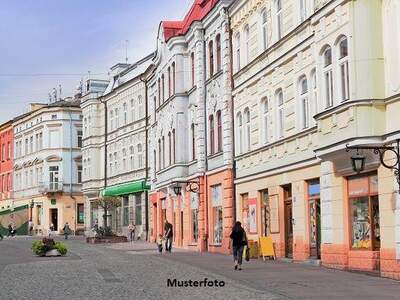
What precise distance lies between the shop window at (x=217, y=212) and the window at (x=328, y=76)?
45.1ft

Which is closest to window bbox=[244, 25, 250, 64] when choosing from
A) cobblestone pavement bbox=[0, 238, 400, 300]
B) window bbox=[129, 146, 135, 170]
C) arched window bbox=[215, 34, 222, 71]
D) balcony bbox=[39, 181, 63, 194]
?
arched window bbox=[215, 34, 222, 71]

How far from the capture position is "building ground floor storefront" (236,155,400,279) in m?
19.1

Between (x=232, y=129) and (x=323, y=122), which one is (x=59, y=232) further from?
(x=323, y=122)

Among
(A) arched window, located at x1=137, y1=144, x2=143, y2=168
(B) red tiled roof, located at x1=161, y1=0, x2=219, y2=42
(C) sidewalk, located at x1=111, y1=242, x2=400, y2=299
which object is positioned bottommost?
(C) sidewalk, located at x1=111, y1=242, x2=400, y2=299

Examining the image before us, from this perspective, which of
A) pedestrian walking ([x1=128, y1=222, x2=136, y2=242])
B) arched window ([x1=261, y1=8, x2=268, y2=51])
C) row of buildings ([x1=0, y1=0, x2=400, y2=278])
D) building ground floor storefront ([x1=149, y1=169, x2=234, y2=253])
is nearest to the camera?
row of buildings ([x1=0, y1=0, x2=400, y2=278])

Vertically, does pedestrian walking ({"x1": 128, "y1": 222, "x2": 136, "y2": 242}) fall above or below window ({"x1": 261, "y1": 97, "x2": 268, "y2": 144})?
below

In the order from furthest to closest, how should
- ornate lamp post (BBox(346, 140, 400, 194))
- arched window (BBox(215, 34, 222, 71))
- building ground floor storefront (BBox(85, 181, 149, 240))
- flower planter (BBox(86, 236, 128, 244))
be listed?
building ground floor storefront (BBox(85, 181, 149, 240)) → flower planter (BBox(86, 236, 128, 244)) → arched window (BBox(215, 34, 222, 71)) → ornate lamp post (BBox(346, 140, 400, 194))

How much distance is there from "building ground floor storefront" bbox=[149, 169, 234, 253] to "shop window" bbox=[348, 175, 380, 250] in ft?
39.4

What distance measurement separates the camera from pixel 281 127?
2703 centimetres

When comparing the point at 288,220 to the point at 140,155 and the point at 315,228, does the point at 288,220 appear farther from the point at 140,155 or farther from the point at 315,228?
the point at 140,155

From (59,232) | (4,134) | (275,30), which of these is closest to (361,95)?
(275,30)

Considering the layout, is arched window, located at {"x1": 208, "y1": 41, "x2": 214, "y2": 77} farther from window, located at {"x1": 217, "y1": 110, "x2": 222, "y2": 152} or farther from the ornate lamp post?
the ornate lamp post

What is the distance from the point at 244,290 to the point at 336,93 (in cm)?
666

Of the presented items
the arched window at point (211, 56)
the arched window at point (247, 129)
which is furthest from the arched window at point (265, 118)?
the arched window at point (211, 56)
